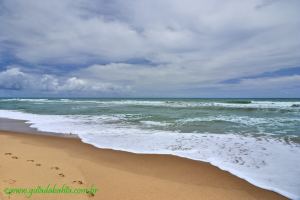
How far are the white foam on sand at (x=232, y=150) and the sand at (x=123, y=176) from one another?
44 centimetres

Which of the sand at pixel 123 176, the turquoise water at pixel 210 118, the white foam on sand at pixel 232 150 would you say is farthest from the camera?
the turquoise water at pixel 210 118

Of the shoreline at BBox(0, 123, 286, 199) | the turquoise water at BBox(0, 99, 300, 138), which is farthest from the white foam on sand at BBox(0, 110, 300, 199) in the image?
the turquoise water at BBox(0, 99, 300, 138)

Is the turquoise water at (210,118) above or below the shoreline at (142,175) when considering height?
above

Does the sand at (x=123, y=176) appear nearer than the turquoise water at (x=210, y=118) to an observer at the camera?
Yes

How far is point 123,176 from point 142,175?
0.38 metres

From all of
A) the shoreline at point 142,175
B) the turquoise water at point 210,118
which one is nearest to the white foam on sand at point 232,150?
the shoreline at point 142,175

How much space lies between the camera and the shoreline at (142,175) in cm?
366

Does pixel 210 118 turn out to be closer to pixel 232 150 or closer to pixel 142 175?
pixel 232 150

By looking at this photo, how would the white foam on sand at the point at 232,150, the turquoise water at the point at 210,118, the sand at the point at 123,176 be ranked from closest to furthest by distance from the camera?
the sand at the point at 123,176 → the white foam on sand at the point at 232,150 → the turquoise water at the point at 210,118

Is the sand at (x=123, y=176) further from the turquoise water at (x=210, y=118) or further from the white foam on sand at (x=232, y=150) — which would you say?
the turquoise water at (x=210, y=118)

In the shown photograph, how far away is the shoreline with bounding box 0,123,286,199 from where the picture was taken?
3.66 metres

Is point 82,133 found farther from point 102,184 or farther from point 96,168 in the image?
point 102,184

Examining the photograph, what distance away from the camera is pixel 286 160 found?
217 inches

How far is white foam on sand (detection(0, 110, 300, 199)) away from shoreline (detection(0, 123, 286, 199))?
40 cm
